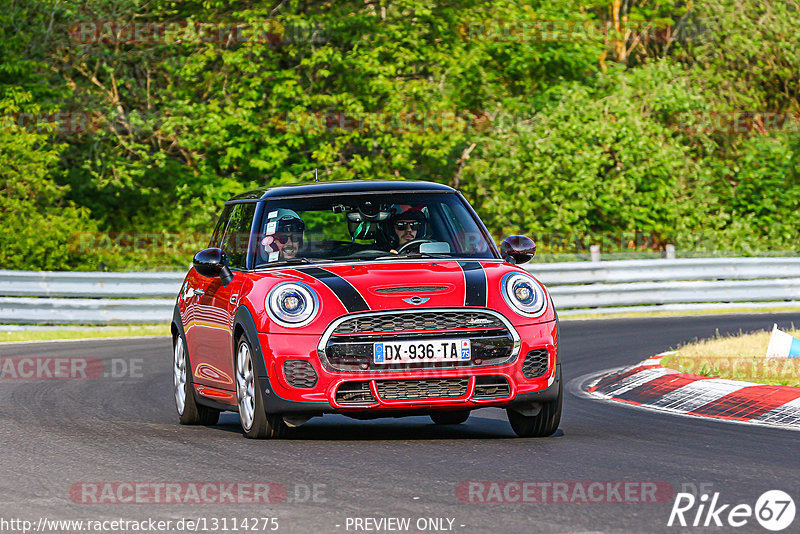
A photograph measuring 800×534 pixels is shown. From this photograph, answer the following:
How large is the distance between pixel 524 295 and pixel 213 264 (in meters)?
2.22

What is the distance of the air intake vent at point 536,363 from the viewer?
8.55 metres

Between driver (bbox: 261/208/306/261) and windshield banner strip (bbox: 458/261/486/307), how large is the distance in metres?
1.22

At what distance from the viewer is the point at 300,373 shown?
27.5 ft

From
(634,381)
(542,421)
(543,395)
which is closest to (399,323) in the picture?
(543,395)

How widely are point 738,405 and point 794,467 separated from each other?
111 inches

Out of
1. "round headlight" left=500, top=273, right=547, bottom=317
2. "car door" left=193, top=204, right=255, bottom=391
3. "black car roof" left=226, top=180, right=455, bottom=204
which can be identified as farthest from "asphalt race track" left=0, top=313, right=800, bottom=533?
"black car roof" left=226, top=180, right=455, bottom=204

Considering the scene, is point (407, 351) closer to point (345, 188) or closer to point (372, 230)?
point (372, 230)

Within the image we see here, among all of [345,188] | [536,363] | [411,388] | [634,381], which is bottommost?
[634,381]

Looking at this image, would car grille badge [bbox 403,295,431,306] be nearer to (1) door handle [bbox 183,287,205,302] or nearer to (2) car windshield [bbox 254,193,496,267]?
(2) car windshield [bbox 254,193,496,267]

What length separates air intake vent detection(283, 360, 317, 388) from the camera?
838cm

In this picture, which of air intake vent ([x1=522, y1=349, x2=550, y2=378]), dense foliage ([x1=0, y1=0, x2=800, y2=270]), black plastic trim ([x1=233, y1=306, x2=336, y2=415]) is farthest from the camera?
dense foliage ([x1=0, y1=0, x2=800, y2=270])

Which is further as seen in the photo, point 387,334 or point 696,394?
point 696,394

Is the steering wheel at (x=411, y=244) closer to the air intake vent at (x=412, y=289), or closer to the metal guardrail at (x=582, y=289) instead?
the air intake vent at (x=412, y=289)

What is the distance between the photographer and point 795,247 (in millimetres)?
31109
